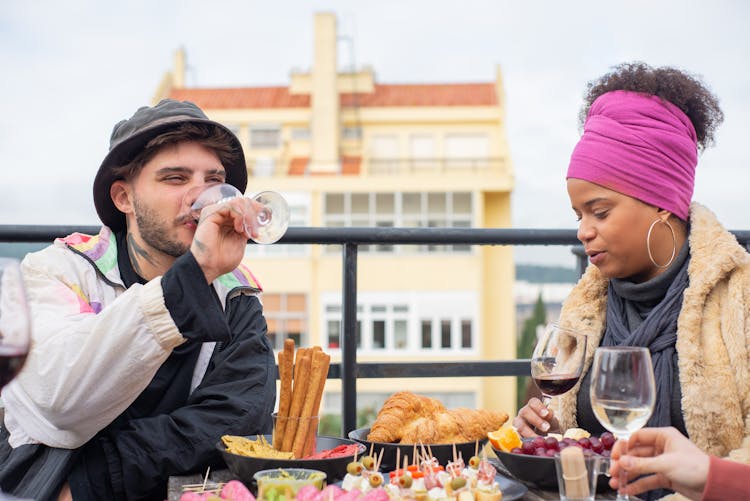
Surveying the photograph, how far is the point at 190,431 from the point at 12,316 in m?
0.68

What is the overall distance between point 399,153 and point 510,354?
48.0 feet

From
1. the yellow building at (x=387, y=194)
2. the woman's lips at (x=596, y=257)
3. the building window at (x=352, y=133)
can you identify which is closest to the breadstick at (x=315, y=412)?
the woman's lips at (x=596, y=257)

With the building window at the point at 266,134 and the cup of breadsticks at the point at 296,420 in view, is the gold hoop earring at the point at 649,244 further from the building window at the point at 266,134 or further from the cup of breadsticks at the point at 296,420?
the building window at the point at 266,134

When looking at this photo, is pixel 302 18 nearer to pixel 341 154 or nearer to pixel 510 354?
pixel 341 154

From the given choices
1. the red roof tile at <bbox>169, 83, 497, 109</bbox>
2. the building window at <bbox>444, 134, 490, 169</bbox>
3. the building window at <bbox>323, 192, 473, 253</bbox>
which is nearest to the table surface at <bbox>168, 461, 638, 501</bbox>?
the building window at <bbox>323, 192, 473, 253</bbox>

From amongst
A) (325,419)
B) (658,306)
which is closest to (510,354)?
(325,419)

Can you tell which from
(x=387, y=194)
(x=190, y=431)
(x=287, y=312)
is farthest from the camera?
(x=287, y=312)

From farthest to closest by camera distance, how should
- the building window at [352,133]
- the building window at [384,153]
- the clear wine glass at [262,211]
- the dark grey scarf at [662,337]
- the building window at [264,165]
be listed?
the building window at [264,165], the building window at [352,133], the building window at [384,153], the dark grey scarf at [662,337], the clear wine glass at [262,211]

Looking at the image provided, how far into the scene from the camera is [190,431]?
154 centimetres

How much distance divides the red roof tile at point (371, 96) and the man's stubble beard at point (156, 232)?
4917cm

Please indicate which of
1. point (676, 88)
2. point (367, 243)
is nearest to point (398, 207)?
point (367, 243)

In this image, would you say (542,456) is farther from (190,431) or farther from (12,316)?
(12,316)

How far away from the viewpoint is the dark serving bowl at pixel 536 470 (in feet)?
4.33

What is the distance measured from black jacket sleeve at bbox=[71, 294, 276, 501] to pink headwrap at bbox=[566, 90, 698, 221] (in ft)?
2.75
